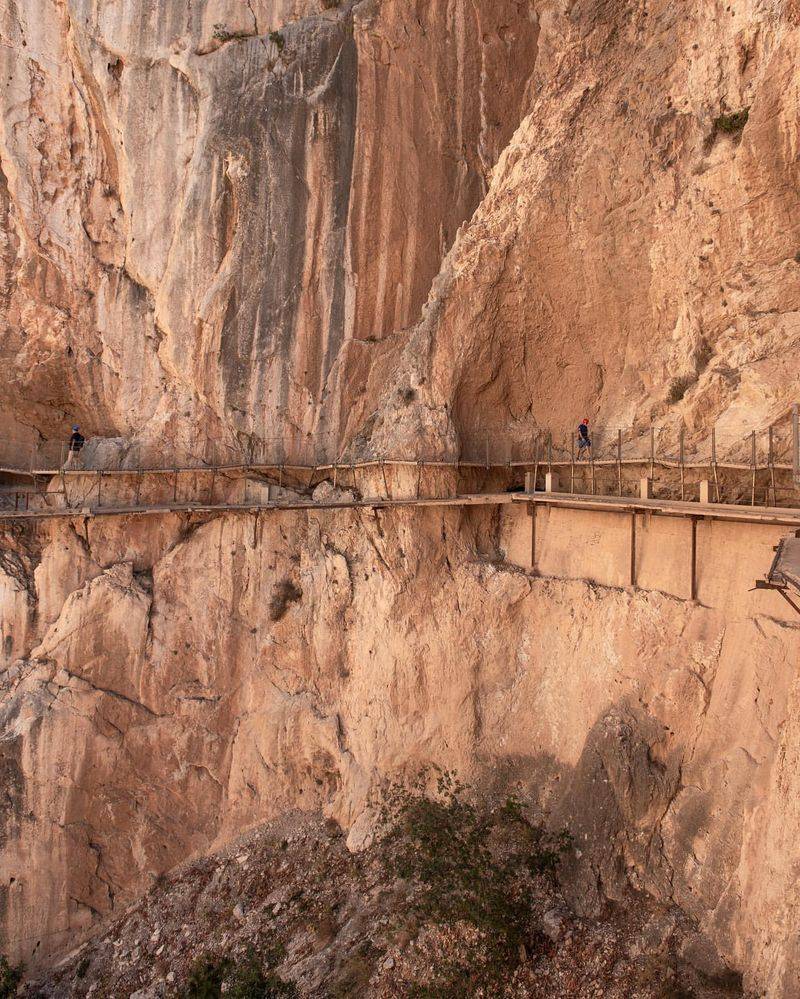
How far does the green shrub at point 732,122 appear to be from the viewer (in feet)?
33.4

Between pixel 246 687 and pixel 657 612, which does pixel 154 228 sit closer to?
pixel 246 687

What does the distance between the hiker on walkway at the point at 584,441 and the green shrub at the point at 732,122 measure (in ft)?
18.3

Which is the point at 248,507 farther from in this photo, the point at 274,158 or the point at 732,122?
the point at 732,122

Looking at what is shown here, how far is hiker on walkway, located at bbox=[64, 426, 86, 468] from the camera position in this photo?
15633 mm

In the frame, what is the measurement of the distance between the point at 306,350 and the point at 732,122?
962 centimetres

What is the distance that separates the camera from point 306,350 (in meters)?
14.8

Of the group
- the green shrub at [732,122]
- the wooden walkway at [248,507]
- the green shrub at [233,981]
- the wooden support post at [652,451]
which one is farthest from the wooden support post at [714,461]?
the green shrub at [233,981]

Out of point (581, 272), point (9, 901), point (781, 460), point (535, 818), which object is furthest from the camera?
point (9, 901)

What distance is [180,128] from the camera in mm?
14852

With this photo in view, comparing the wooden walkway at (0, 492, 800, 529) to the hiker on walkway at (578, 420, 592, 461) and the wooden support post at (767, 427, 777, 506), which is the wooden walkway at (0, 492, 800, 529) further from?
the hiker on walkway at (578, 420, 592, 461)

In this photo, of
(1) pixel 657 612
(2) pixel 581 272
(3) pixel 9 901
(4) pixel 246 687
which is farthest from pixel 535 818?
(3) pixel 9 901

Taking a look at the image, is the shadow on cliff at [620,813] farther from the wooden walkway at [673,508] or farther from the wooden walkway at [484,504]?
the wooden walkway at [484,504]

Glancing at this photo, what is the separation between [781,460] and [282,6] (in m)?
15.5

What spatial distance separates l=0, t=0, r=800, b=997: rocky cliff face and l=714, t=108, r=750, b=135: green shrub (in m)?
0.62
